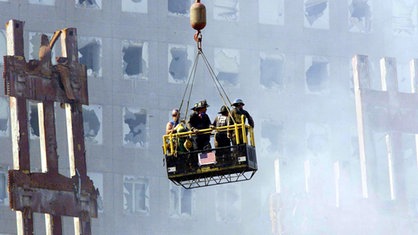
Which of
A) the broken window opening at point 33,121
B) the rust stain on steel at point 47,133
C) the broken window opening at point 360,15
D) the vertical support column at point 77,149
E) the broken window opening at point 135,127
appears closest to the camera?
the rust stain on steel at point 47,133

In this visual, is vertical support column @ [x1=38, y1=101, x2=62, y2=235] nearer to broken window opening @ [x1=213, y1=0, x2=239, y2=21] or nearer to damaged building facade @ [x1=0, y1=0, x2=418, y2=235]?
damaged building facade @ [x1=0, y1=0, x2=418, y2=235]

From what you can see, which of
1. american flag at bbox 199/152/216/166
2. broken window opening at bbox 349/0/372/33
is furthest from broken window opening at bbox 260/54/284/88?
american flag at bbox 199/152/216/166

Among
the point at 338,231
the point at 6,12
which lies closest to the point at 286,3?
the point at 6,12

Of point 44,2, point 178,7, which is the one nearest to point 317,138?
point 178,7

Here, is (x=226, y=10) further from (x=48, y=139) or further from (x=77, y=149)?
(x=48, y=139)

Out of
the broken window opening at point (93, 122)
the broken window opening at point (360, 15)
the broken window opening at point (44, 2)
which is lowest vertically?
the broken window opening at point (93, 122)

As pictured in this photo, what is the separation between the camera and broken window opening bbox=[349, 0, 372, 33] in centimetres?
7769

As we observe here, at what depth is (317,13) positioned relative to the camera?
77.1m

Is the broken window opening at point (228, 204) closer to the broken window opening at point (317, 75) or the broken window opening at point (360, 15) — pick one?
the broken window opening at point (317, 75)

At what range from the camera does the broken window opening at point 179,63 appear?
73.3 m

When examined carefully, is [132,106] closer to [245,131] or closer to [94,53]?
[94,53]

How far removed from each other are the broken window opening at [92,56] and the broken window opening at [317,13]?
385 inches

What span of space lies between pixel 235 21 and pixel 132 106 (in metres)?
6.15

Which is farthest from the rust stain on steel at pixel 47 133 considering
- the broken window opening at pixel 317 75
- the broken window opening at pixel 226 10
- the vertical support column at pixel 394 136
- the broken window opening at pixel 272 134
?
the broken window opening at pixel 317 75
